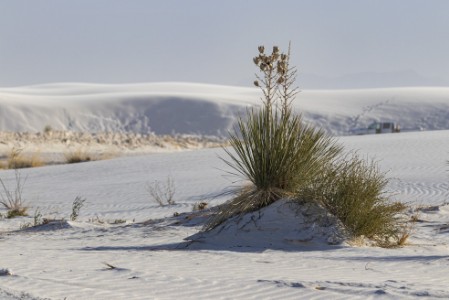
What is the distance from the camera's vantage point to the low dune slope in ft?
220

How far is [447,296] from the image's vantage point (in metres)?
6.95

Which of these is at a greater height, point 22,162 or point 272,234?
point 272,234

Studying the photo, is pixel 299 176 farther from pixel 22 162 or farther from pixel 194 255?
pixel 22 162

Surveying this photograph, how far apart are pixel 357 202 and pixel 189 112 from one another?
6161cm

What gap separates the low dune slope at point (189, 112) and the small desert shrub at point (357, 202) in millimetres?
52699

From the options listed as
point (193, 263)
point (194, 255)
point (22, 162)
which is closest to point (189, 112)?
point (22, 162)

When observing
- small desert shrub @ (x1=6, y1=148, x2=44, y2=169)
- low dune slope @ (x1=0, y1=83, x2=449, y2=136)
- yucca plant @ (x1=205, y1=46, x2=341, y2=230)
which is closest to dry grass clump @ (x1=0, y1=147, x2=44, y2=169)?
small desert shrub @ (x1=6, y1=148, x2=44, y2=169)

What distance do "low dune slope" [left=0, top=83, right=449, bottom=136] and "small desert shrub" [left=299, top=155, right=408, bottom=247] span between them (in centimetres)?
5270

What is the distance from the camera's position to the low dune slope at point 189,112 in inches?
2635

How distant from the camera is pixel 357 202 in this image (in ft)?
34.0

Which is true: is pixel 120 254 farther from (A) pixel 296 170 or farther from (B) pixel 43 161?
(B) pixel 43 161

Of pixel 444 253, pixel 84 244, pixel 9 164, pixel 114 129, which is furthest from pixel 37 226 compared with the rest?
pixel 114 129

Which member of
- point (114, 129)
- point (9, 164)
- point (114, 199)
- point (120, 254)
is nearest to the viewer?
point (120, 254)

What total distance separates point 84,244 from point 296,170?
2.51 m
